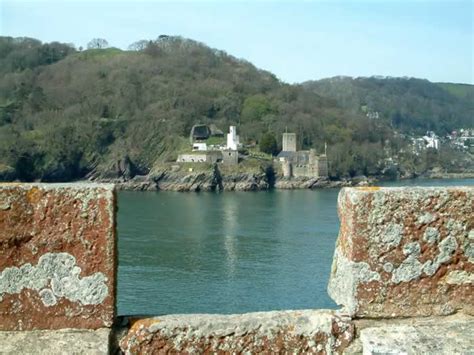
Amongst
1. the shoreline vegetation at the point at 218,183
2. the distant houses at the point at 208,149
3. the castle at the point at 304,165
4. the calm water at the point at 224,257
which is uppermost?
the distant houses at the point at 208,149

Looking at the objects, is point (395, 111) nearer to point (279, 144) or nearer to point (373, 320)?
point (279, 144)

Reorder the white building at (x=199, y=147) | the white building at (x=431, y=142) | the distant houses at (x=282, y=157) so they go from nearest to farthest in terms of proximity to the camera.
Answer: the distant houses at (x=282, y=157), the white building at (x=199, y=147), the white building at (x=431, y=142)

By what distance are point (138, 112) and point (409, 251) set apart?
118 meters

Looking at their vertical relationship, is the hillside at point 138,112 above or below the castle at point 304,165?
above

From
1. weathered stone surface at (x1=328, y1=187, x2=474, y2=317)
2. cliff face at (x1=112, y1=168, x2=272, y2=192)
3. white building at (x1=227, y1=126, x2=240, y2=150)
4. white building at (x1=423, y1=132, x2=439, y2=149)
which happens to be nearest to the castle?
Result: cliff face at (x1=112, y1=168, x2=272, y2=192)

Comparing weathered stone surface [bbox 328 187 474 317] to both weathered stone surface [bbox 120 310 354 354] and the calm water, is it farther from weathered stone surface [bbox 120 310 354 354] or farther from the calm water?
the calm water

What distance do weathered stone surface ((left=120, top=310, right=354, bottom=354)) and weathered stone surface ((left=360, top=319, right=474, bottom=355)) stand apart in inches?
5.8

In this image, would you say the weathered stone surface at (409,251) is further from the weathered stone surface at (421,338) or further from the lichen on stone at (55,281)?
the lichen on stone at (55,281)

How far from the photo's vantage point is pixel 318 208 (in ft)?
217

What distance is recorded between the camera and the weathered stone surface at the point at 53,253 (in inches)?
129

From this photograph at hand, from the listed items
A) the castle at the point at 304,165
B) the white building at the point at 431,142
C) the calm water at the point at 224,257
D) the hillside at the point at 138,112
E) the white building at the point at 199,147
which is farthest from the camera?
the white building at the point at 431,142

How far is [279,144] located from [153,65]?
39130 mm

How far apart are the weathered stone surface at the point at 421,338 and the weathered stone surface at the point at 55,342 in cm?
132

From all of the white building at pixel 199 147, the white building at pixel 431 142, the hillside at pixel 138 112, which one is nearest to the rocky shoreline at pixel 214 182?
the hillside at pixel 138 112
